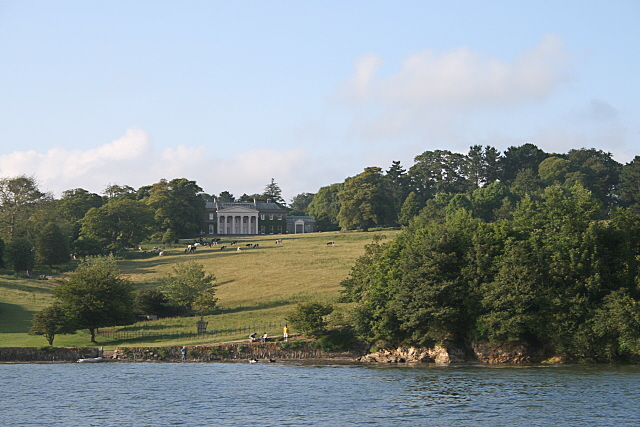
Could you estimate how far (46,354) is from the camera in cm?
5294

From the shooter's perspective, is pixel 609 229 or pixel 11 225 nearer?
pixel 609 229

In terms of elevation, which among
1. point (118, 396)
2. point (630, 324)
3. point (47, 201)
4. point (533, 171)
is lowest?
point (118, 396)

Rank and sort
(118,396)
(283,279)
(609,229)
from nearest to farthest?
1. (118,396)
2. (609,229)
3. (283,279)

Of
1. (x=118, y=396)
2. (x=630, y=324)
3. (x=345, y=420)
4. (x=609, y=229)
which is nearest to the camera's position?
(x=345, y=420)

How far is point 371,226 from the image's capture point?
5817 inches

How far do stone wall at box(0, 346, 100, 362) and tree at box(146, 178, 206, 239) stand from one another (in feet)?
242

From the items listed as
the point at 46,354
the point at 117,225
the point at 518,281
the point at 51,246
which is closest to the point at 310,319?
the point at 518,281

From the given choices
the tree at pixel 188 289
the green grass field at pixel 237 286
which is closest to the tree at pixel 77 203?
the green grass field at pixel 237 286

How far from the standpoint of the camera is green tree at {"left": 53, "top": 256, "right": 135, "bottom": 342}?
192 feet

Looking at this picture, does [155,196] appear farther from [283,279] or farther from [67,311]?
[67,311]

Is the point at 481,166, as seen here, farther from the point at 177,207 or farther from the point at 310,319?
the point at 310,319

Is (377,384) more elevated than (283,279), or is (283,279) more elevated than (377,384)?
(283,279)

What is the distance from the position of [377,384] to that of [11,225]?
8442cm

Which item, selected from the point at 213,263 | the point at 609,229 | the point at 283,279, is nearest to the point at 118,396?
the point at 609,229
